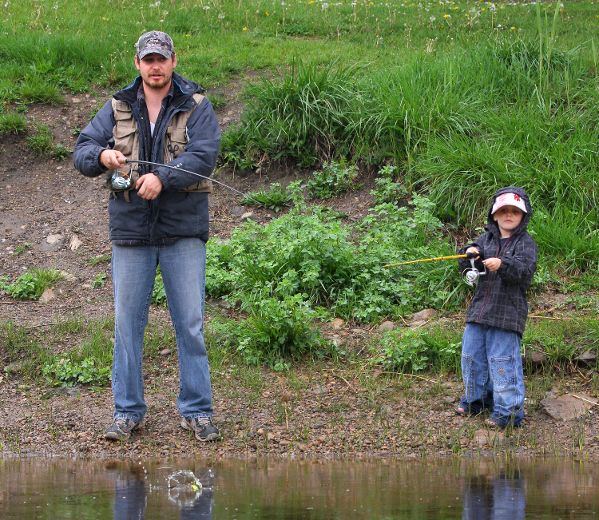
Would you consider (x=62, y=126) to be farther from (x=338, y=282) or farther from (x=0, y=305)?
(x=338, y=282)

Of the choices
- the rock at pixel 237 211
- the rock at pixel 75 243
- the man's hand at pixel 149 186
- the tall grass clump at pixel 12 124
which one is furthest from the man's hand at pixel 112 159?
the tall grass clump at pixel 12 124

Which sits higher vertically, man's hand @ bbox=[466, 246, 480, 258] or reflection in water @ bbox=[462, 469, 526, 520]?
man's hand @ bbox=[466, 246, 480, 258]

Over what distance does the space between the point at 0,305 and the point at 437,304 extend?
322 centimetres

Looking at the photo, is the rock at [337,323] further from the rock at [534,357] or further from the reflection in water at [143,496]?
the reflection in water at [143,496]

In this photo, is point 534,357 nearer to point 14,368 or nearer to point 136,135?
point 136,135

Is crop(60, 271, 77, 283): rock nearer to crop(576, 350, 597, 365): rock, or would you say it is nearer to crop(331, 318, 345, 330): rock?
crop(331, 318, 345, 330): rock

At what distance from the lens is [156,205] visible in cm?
605

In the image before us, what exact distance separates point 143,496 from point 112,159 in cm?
181

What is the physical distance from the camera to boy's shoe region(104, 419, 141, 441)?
6258mm

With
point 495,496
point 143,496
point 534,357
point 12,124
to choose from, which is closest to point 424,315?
point 534,357

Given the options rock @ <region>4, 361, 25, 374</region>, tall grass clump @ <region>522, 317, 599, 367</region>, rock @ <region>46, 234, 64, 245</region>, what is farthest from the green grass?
tall grass clump @ <region>522, 317, 599, 367</region>

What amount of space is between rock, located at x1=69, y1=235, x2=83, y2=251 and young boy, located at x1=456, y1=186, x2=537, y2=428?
385 cm

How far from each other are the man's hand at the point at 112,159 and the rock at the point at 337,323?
2.45 meters

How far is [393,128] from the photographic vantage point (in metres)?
9.58
